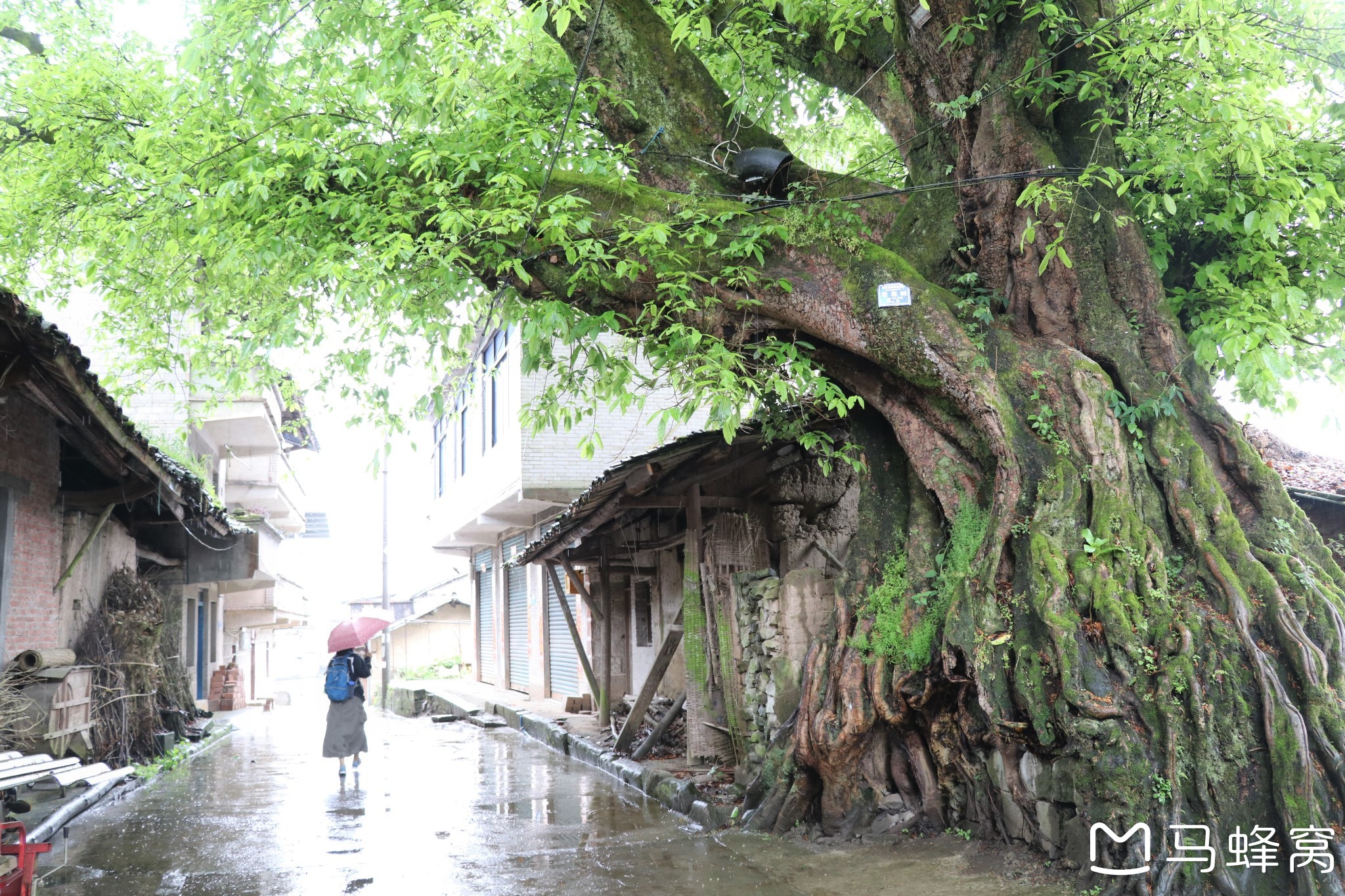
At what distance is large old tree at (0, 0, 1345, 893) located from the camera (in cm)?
624

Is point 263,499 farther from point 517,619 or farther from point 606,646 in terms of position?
point 606,646

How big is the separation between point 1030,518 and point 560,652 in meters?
14.5

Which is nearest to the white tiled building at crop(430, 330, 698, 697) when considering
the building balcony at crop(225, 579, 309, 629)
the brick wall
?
the building balcony at crop(225, 579, 309, 629)

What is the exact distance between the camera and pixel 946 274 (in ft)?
27.0

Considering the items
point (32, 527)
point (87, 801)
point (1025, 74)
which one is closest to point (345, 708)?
point (87, 801)

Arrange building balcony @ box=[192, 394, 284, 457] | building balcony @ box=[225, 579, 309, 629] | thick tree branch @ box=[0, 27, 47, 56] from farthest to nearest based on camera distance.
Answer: building balcony @ box=[225, 579, 309, 629]
building balcony @ box=[192, 394, 284, 457]
thick tree branch @ box=[0, 27, 47, 56]

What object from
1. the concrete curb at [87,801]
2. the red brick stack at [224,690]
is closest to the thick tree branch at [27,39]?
the concrete curb at [87,801]

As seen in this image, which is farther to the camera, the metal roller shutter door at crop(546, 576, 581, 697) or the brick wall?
the metal roller shutter door at crop(546, 576, 581, 697)

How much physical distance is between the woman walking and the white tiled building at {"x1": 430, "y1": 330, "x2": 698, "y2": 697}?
3.56 m

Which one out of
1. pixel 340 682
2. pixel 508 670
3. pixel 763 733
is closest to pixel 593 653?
pixel 340 682

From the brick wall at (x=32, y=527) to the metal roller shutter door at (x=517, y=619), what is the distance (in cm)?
1210

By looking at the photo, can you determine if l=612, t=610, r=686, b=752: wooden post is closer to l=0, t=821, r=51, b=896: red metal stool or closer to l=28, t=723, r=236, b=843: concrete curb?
Result: l=28, t=723, r=236, b=843: concrete curb

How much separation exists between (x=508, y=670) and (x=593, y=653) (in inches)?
343

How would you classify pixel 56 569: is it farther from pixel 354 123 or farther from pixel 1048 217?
pixel 1048 217
